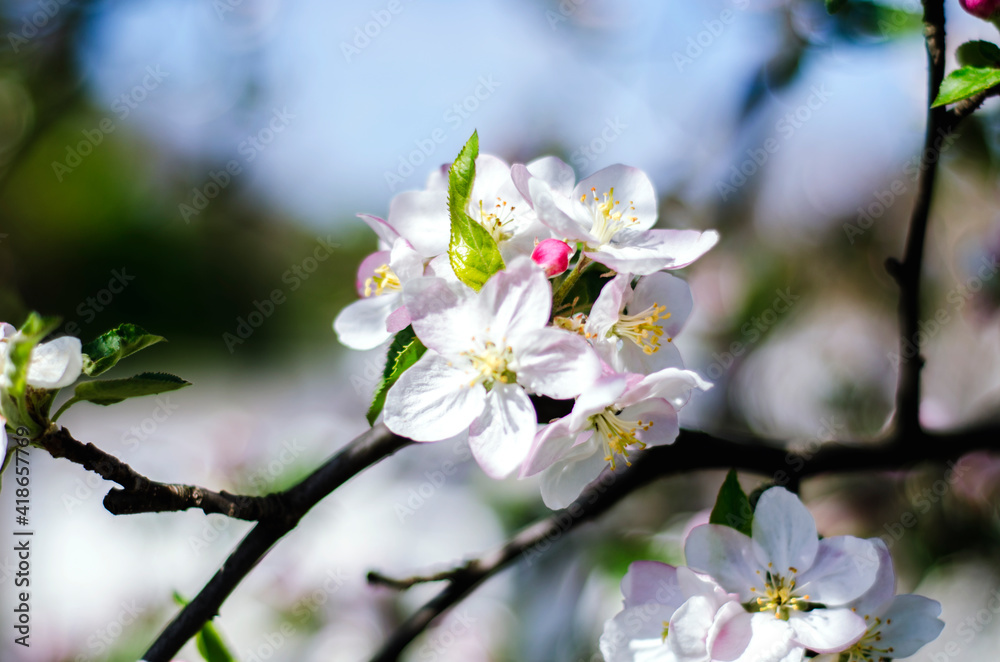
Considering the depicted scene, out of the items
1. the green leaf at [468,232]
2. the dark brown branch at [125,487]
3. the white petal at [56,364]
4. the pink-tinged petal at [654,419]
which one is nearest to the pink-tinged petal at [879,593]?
the pink-tinged petal at [654,419]

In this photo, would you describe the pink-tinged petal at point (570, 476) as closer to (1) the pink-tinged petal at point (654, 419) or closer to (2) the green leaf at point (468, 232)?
(1) the pink-tinged petal at point (654, 419)

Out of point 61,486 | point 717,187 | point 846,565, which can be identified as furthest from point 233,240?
point 846,565

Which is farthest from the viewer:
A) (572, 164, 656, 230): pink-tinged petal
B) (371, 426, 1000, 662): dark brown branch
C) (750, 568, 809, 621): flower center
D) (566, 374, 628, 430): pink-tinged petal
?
(371, 426, 1000, 662): dark brown branch

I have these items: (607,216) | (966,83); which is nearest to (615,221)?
(607,216)

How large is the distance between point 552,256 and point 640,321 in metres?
0.11

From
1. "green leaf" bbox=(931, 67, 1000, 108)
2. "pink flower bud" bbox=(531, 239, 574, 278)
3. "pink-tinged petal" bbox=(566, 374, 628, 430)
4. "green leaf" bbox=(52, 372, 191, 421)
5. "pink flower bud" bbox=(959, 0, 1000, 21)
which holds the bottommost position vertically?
"pink-tinged petal" bbox=(566, 374, 628, 430)

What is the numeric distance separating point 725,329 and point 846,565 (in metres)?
1.43

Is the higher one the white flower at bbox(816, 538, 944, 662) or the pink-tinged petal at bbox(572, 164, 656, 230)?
the pink-tinged petal at bbox(572, 164, 656, 230)

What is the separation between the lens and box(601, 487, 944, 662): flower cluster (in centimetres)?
55

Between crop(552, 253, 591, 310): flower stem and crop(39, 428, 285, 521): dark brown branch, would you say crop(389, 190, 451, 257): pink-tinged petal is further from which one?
crop(39, 428, 285, 521): dark brown branch

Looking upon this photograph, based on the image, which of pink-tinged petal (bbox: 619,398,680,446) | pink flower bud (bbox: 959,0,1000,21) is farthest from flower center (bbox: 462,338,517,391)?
pink flower bud (bbox: 959,0,1000,21)

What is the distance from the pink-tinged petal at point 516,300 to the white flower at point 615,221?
0.17 feet

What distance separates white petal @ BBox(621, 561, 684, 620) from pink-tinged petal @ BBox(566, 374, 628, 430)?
206mm

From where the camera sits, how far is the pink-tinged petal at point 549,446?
51 cm
